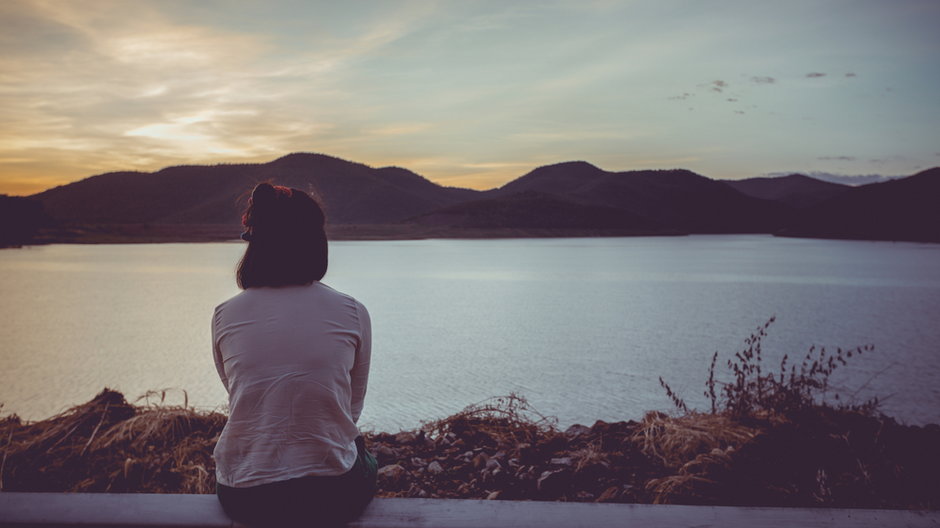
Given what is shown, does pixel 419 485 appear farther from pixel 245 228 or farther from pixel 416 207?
pixel 416 207

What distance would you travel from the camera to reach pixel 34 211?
54.0m

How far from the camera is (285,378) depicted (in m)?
1.64

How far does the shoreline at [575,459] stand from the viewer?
9.63 feet

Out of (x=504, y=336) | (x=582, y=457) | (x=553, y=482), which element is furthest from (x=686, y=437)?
(x=504, y=336)

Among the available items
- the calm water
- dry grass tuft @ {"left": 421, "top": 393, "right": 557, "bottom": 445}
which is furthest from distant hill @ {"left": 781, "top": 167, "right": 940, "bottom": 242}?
dry grass tuft @ {"left": 421, "top": 393, "right": 557, "bottom": 445}

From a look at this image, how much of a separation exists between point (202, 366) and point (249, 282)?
7.77 metres

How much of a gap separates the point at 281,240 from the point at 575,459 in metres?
2.20

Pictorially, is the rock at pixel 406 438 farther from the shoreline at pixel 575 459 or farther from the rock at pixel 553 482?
the rock at pixel 553 482

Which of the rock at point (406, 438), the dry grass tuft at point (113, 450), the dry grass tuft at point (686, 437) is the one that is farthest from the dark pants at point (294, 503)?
the rock at point (406, 438)

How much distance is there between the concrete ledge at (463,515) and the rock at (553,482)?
1.37 m

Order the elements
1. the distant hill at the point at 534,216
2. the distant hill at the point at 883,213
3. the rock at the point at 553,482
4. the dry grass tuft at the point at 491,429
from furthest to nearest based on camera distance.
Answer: the distant hill at the point at 534,216 → the distant hill at the point at 883,213 → the dry grass tuft at the point at 491,429 → the rock at the point at 553,482

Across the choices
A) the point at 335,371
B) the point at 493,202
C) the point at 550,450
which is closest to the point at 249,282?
the point at 335,371

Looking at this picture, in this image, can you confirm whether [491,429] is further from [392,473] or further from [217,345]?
[217,345]

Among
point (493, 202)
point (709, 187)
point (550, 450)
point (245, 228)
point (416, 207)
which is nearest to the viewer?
point (245, 228)
